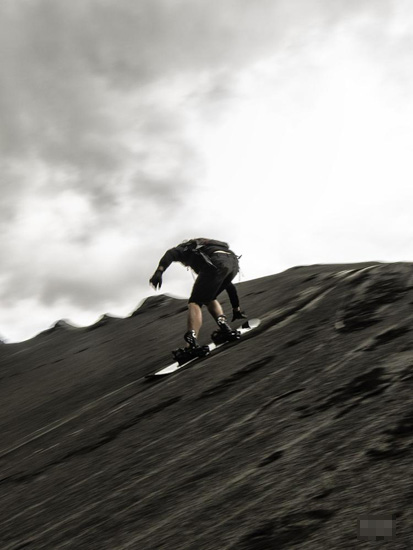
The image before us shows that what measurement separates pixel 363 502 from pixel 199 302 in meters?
6.35

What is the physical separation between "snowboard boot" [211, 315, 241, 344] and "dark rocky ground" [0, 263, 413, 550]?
1.26ft

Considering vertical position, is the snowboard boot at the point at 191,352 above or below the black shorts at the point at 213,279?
below

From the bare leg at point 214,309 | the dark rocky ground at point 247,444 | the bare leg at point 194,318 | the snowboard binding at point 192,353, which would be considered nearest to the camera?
the dark rocky ground at point 247,444

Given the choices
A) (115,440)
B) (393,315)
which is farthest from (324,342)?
(115,440)

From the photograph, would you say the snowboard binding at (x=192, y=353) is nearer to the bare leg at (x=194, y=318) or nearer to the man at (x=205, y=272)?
the man at (x=205, y=272)

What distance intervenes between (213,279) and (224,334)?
0.91 metres

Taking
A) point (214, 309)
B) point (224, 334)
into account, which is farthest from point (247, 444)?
point (214, 309)

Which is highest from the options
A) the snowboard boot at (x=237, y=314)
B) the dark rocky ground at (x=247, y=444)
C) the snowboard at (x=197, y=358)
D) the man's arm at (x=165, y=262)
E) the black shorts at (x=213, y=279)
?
the man's arm at (x=165, y=262)

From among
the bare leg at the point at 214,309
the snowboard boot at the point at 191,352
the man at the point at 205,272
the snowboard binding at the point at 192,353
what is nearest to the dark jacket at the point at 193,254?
the man at the point at 205,272

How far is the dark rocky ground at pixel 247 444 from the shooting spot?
11.8 ft

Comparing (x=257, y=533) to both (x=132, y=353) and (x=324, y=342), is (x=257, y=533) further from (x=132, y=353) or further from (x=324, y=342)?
(x=132, y=353)

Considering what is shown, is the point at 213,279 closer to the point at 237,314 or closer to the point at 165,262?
the point at 165,262

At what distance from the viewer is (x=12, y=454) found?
784 centimetres

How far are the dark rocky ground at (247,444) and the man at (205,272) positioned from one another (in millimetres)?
727
